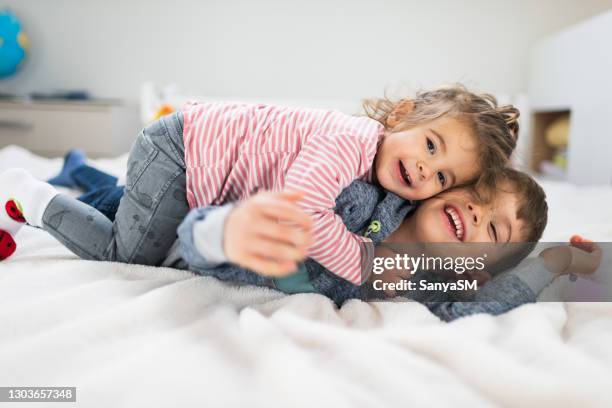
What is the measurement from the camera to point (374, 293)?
2.67 feet

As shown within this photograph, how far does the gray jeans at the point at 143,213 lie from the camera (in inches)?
34.0

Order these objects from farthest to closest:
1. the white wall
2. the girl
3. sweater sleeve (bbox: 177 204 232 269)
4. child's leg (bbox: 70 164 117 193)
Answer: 1. the white wall
2. child's leg (bbox: 70 164 117 193)
3. the girl
4. sweater sleeve (bbox: 177 204 232 269)

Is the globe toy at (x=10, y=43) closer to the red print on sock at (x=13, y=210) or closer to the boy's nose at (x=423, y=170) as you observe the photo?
the red print on sock at (x=13, y=210)

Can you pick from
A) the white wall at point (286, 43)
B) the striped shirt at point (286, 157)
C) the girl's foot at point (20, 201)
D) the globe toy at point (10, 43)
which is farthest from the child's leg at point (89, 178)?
the globe toy at point (10, 43)

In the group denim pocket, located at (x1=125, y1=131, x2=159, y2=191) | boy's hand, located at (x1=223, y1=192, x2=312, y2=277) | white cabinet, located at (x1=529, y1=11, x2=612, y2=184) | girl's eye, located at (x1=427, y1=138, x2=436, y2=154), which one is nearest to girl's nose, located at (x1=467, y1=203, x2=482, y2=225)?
girl's eye, located at (x1=427, y1=138, x2=436, y2=154)

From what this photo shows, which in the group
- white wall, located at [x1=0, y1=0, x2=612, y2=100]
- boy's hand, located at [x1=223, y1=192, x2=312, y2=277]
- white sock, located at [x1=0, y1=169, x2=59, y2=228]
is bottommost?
white sock, located at [x1=0, y1=169, x2=59, y2=228]

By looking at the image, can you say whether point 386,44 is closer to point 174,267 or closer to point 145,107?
point 145,107

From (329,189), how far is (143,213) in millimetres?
348

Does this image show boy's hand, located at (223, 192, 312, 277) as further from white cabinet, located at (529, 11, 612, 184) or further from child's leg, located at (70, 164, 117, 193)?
white cabinet, located at (529, 11, 612, 184)

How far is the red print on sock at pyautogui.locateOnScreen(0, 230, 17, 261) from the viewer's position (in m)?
0.87

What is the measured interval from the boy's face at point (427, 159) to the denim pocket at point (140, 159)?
0.40 metres

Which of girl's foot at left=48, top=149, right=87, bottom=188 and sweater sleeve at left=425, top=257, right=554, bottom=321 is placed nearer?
sweater sleeve at left=425, top=257, right=554, bottom=321

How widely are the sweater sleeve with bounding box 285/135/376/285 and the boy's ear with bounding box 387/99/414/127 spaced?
0.68 ft

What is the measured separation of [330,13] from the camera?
3148 millimetres
